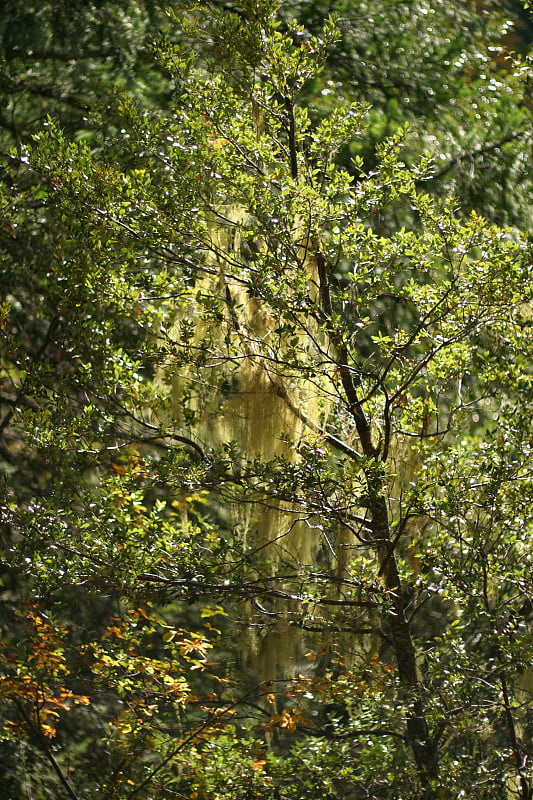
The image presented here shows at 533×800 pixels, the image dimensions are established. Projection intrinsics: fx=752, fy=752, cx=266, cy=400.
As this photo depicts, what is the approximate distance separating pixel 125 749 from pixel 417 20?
3.80 metres

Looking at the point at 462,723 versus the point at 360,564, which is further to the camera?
the point at 360,564

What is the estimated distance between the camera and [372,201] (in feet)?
6.37

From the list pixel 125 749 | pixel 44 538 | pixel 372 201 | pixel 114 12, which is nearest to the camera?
pixel 372 201

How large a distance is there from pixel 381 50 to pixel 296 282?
2709 mm

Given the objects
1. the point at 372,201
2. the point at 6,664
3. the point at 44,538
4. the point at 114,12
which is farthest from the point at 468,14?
the point at 6,664

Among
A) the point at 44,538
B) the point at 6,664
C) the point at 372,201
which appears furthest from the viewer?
the point at 6,664

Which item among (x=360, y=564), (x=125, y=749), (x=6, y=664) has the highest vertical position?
(x=360, y=564)

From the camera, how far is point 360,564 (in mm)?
2402

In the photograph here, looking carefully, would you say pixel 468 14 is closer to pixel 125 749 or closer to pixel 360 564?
pixel 360 564

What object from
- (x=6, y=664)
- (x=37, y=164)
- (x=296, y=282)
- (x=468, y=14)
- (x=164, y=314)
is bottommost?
(x=6, y=664)

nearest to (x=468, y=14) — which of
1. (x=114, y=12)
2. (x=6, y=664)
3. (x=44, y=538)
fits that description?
(x=114, y=12)

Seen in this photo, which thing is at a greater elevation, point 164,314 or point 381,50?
point 381,50

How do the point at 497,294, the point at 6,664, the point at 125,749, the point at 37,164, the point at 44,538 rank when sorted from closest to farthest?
the point at 497,294, the point at 37,164, the point at 44,538, the point at 125,749, the point at 6,664

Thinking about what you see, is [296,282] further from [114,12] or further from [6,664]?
[114,12]
